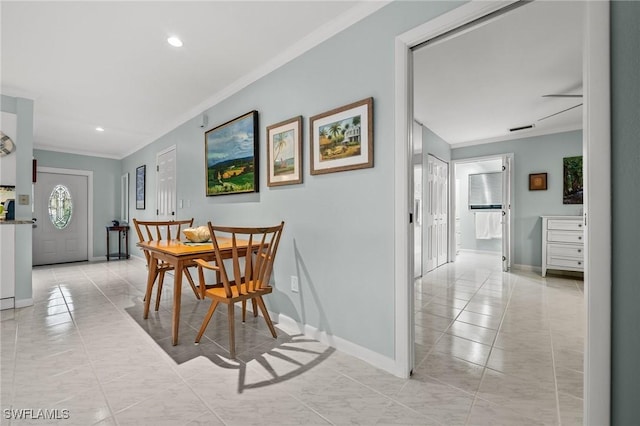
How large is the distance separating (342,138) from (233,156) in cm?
157

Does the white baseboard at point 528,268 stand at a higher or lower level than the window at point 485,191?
lower

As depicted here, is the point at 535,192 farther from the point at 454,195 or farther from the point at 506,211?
the point at 454,195

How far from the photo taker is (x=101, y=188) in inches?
263

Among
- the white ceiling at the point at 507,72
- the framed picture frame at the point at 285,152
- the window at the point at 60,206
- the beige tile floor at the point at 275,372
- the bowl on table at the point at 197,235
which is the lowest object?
the beige tile floor at the point at 275,372

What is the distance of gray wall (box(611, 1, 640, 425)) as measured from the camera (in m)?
1.08

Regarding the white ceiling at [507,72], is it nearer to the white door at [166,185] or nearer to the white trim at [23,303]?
the white door at [166,185]

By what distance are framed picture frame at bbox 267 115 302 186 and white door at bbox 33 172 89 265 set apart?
5.99 m

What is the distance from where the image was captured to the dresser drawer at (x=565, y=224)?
14.6ft

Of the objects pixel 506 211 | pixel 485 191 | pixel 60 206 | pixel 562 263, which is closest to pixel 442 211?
pixel 506 211

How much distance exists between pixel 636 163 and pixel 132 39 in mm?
3275

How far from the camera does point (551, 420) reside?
141 centimetres

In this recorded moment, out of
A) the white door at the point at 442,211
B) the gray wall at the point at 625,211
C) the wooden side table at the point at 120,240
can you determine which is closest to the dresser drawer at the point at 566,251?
the white door at the point at 442,211

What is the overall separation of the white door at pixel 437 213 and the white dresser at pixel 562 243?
5.15ft

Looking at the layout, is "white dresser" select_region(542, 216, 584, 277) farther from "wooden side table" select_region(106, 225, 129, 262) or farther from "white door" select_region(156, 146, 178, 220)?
"wooden side table" select_region(106, 225, 129, 262)
